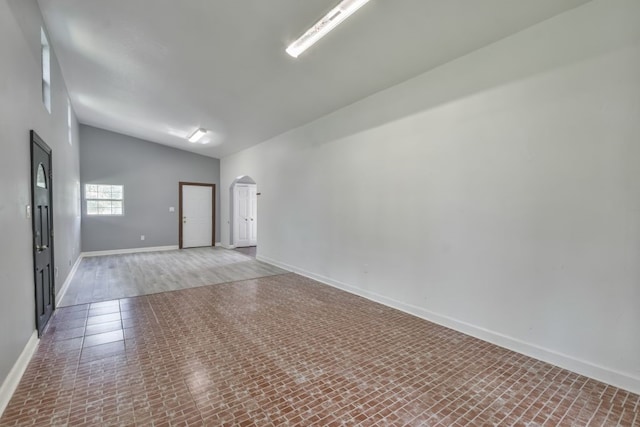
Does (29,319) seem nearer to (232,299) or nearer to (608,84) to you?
(232,299)

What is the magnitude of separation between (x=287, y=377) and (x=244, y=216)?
23.9 feet

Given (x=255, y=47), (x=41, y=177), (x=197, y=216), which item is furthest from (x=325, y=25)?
(x=197, y=216)

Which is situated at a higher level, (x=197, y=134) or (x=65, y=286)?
(x=197, y=134)

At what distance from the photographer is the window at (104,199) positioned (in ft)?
23.8

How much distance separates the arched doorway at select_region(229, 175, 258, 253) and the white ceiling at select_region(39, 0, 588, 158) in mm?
3736

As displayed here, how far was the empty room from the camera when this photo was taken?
2.03 m

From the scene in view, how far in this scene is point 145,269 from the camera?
5.91 metres

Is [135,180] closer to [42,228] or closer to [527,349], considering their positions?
[42,228]

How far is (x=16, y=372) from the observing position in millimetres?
2113

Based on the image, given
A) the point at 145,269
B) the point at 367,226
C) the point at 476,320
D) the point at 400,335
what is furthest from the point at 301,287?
the point at 145,269

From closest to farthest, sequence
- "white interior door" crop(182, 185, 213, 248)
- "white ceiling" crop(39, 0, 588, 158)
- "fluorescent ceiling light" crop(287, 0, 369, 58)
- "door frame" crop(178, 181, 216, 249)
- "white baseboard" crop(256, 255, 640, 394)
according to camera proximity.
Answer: "white baseboard" crop(256, 255, 640, 394)
"fluorescent ceiling light" crop(287, 0, 369, 58)
"white ceiling" crop(39, 0, 588, 158)
"door frame" crop(178, 181, 216, 249)
"white interior door" crop(182, 185, 213, 248)

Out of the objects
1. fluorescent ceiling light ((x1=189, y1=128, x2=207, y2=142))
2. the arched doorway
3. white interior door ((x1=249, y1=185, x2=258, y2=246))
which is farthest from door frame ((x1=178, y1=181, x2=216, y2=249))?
fluorescent ceiling light ((x1=189, y1=128, x2=207, y2=142))

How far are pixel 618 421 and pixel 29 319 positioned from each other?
4.53 metres

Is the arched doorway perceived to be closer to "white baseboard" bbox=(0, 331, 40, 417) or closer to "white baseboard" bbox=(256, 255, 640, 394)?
"white baseboard" bbox=(256, 255, 640, 394)
